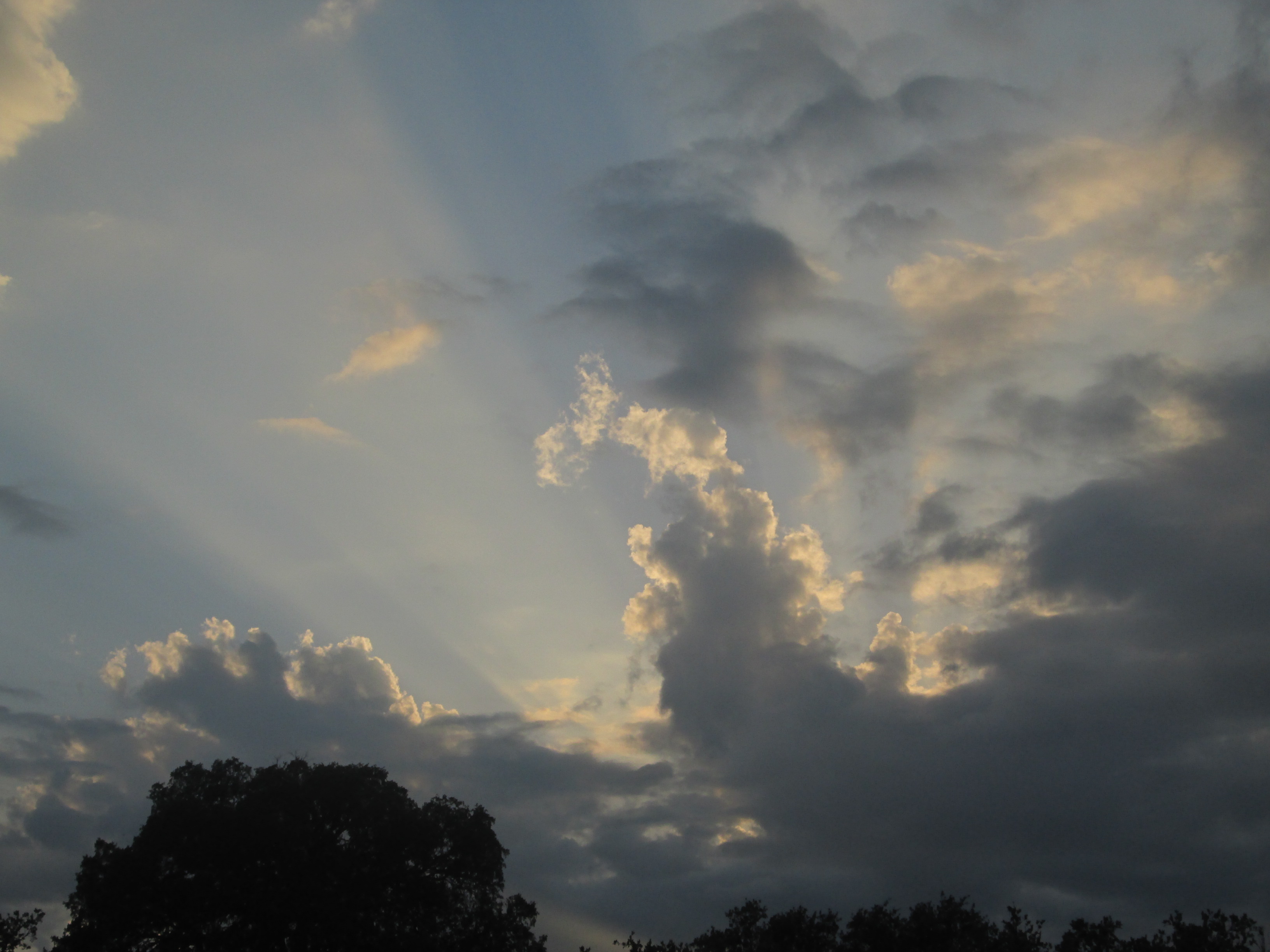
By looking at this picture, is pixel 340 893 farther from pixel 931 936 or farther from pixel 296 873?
pixel 931 936

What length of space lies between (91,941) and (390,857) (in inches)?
532

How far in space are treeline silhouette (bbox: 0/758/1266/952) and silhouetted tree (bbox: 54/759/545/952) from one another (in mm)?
65

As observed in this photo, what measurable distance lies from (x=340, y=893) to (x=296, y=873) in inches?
94.9

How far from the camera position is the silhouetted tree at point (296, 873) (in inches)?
1677

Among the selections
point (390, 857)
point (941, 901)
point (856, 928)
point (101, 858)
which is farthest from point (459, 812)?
point (941, 901)

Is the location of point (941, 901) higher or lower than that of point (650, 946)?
higher

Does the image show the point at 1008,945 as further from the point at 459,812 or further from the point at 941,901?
the point at 459,812

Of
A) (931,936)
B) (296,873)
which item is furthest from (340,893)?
(931,936)

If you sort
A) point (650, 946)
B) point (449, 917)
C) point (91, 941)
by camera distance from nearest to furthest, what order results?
point (91, 941) < point (449, 917) < point (650, 946)

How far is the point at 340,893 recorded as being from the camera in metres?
43.4

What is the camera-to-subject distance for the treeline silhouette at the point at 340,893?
42.5 metres

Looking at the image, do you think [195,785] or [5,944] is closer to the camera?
[195,785]

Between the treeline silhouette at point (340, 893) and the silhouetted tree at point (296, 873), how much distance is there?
7 centimetres

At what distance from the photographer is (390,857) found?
4550cm
